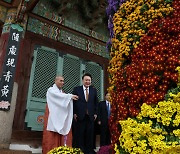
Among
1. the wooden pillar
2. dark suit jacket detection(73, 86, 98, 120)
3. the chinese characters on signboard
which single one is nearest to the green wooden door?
the wooden pillar

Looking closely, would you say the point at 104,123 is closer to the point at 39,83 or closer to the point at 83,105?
the point at 83,105

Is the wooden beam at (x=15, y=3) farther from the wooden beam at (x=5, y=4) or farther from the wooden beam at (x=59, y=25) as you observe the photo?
the wooden beam at (x=59, y=25)

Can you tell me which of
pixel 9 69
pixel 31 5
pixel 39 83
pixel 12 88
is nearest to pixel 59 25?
pixel 31 5

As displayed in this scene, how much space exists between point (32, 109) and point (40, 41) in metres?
1.78

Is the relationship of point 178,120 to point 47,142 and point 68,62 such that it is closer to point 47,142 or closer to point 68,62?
point 47,142

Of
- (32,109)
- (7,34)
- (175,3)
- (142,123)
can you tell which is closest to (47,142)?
(32,109)

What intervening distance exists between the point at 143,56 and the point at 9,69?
327cm

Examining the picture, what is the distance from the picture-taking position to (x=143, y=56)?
2.38 m

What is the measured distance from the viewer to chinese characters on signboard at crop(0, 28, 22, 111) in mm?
4651

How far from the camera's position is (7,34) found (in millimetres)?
5492

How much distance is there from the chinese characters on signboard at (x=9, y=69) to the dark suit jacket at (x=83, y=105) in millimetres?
1299

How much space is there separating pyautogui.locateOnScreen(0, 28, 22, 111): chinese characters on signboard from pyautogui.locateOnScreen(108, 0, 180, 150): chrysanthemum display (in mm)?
2643

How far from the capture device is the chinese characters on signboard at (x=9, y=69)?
4651mm

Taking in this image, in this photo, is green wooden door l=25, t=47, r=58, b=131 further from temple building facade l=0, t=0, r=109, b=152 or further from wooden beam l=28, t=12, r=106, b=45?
wooden beam l=28, t=12, r=106, b=45
